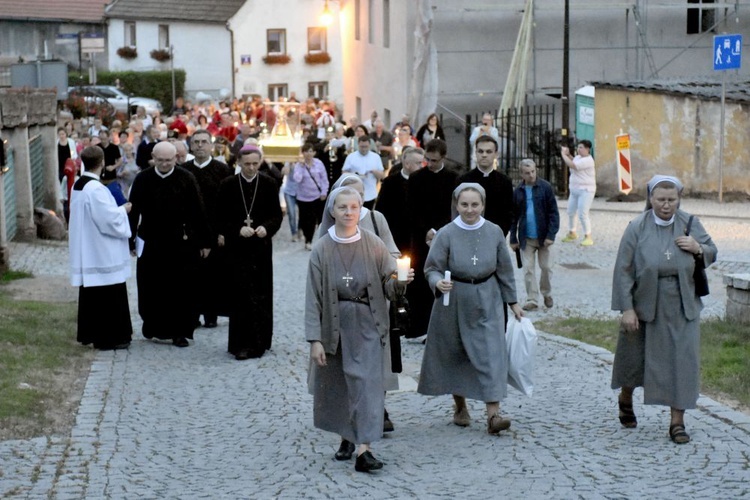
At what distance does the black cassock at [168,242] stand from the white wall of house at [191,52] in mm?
53502

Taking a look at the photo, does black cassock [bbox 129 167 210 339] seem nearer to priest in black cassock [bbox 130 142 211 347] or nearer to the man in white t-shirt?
priest in black cassock [bbox 130 142 211 347]

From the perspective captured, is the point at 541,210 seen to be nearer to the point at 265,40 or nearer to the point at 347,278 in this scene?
the point at 347,278

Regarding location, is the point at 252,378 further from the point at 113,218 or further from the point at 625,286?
the point at 625,286

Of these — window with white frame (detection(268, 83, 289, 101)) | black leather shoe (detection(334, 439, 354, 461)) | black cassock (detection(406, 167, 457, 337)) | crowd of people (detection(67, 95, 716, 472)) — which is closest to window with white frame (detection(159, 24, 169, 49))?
window with white frame (detection(268, 83, 289, 101))

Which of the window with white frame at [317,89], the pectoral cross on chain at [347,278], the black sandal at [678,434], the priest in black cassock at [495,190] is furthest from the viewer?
the window with white frame at [317,89]

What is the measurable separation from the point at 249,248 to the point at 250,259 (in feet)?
0.34

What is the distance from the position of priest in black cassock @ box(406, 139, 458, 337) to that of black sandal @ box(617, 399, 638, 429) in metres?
3.35

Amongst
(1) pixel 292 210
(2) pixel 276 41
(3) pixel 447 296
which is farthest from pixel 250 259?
(2) pixel 276 41

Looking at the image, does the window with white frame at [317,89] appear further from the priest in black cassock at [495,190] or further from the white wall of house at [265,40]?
the priest in black cassock at [495,190]

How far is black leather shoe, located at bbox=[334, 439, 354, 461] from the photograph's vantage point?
27.9 ft

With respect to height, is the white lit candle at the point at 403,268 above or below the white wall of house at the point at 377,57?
below

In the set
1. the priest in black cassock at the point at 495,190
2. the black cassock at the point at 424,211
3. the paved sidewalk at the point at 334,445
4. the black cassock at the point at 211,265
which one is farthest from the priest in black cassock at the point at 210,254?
the priest in black cassock at the point at 495,190

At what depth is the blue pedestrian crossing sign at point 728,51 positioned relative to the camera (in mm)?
23766

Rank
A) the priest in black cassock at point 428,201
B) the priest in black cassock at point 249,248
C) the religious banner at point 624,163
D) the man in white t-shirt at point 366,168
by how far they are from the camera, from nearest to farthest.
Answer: the priest in black cassock at point 428,201 < the priest in black cassock at point 249,248 < the man in white t-shirt at point 366,168 < the religious banner at point 624,163
